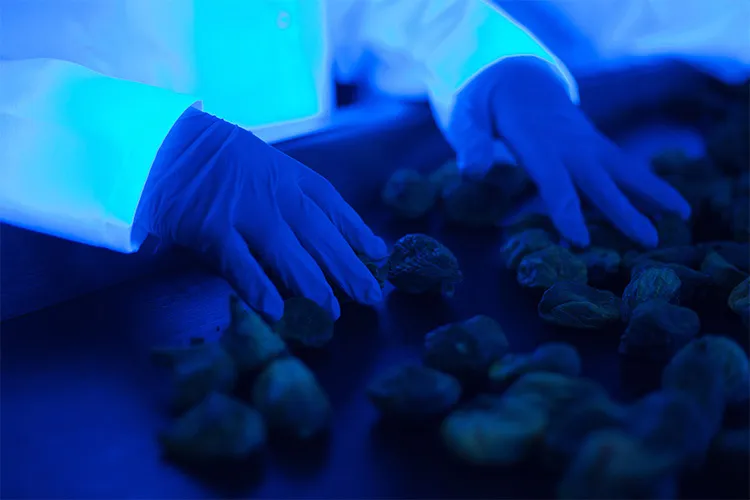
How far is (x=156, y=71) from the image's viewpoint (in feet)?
3.05

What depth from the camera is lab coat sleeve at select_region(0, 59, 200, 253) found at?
28.6 inches

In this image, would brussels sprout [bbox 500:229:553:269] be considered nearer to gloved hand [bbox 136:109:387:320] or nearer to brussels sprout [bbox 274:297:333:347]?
gloved hand [bbox 136:109:387:320]

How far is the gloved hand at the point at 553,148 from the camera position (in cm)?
91

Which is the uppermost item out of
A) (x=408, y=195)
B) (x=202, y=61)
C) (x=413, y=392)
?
(x=202, y=61)

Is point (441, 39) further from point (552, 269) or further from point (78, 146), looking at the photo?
point (78, 146)

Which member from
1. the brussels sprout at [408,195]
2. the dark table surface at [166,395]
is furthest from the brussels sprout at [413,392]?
the brussels sprout at [408,195]

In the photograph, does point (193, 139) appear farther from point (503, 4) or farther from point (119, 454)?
point (503, 4)

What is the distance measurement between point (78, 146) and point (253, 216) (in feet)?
0.66

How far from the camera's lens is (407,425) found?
1.81ft

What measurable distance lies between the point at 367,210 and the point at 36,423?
617 millimetres

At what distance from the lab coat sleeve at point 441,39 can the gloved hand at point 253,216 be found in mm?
392

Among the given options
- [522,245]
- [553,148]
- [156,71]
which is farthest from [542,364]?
[156,71]

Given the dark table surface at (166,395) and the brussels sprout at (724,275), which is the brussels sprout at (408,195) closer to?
the dark table surface at (166,395)

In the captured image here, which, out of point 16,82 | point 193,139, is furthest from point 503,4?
point 16,82
